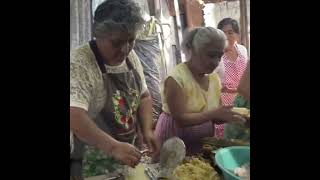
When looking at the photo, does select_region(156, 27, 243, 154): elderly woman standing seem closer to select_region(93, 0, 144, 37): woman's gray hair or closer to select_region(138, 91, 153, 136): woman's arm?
select_region(138, 91, 153, 136): woman's arm

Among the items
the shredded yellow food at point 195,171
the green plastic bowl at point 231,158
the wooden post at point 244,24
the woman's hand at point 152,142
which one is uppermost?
the wooden post at point 244,24

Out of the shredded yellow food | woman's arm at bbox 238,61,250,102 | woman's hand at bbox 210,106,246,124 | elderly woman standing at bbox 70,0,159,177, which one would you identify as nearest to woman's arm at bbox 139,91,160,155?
elderly woman standing at bbox 70,0,159,177

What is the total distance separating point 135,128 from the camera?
1.72 meters

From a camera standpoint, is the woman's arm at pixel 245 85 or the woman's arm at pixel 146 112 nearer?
the woman's arm at pixel 245 85

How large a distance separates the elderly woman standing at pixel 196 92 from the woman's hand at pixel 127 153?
141 millimetres

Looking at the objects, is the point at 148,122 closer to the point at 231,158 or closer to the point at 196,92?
the point at 196,92

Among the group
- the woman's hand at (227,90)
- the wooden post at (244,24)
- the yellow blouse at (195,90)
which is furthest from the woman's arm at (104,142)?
the wooden post at (244,24)

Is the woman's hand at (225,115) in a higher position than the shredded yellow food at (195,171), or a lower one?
higher

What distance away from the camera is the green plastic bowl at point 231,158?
156 centimetres

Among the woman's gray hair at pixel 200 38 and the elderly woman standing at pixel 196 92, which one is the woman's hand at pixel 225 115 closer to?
the elderly woman standing at pixel 196 92
